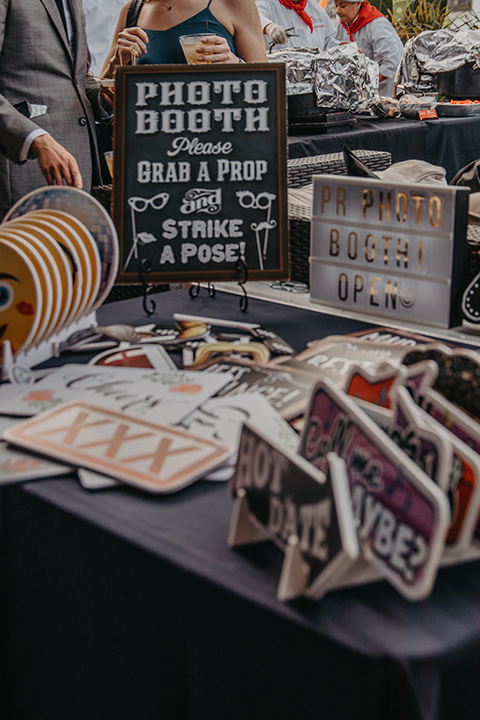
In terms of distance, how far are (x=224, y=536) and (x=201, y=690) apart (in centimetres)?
13

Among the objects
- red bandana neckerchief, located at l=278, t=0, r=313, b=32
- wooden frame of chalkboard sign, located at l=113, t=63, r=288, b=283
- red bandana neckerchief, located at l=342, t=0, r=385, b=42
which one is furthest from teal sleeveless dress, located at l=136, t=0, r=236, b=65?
red bandana neckerchief, located at l=342, t=0, r=385, b=42

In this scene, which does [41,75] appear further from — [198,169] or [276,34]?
[276,34]

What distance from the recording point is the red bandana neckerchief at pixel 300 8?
4780 millimetres

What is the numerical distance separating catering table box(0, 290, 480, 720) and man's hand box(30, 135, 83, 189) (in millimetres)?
1430

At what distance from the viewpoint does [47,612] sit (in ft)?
2.40

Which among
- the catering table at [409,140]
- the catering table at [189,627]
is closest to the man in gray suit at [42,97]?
the catering table at [409,140]

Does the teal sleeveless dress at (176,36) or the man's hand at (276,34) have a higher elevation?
the man's hand at (276,34)

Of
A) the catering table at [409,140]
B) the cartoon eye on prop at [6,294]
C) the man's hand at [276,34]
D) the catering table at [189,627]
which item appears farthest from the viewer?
the man's hand at [276,34]

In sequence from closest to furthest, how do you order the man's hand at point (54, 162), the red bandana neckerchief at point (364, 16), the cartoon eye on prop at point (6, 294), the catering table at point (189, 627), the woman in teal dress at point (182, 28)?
the catering table at point (189, 627) → the cartoon eye on prop at point (6, 294) → the man's hand at point (54, 162) → the woman in teal dress at point (182, 28) → the red bandana neckerchief at point (364, 16)

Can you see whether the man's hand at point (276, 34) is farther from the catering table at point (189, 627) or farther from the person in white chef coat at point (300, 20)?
the catering table at point (189, 627)

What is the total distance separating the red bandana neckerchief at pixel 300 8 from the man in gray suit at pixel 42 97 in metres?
2.87

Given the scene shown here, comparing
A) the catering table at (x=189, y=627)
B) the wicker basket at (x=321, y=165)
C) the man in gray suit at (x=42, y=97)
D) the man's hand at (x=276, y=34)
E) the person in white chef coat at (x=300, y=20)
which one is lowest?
the catering table at (x=189, y=627)

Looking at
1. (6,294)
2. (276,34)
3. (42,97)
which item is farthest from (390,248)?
(276,34)

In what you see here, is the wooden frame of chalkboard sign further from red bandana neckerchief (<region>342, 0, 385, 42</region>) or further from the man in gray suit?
red bandana neckerchief (<region>342, 0, 385, 42</region>)
